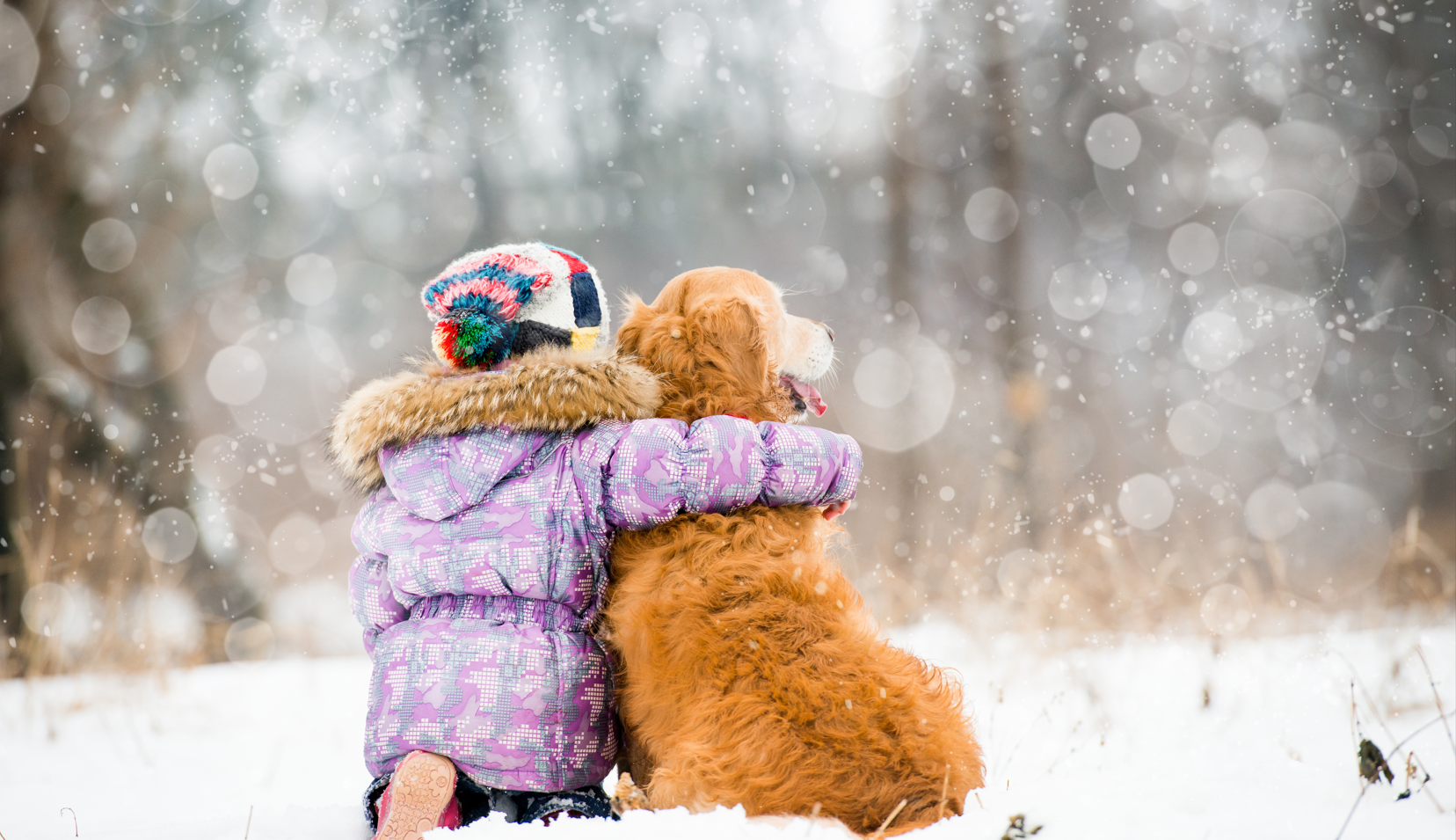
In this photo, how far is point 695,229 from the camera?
9.07 m

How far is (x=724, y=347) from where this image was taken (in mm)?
2207

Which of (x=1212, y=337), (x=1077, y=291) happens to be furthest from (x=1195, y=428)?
(x=1077, y=291)

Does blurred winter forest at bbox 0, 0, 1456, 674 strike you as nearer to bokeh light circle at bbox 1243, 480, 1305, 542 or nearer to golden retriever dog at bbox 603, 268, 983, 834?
bokeh light circle at bbox 1243, 480, 1305, 542

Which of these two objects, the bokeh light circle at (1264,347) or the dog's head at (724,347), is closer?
the dog's head at (724,347)

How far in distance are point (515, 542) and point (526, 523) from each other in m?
0.05

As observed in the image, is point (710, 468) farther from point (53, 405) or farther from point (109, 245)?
point (109, 245)

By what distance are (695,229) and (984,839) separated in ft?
26.9

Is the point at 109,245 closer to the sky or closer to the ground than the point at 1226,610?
closer to the sky

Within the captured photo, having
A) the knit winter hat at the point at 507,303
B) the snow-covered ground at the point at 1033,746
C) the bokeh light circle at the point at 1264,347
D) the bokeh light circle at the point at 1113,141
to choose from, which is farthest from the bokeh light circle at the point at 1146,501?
the knit winter hat at the point at 507,303

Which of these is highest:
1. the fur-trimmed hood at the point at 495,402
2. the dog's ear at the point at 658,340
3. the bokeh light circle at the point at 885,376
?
the bokeh light circle at the point at 885,376

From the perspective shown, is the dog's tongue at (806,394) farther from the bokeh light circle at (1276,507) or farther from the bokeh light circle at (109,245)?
the bokeh light circle at (1276,507)

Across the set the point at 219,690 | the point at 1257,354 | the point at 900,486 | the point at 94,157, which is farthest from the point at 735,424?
the point at 1257,354

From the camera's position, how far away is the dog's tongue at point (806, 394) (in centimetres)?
243

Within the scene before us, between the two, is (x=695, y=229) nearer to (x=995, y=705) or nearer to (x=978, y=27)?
(x=978, y=27)
